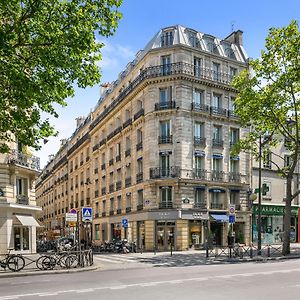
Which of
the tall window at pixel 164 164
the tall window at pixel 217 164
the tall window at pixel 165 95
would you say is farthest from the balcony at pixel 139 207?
the tall window at pixel 165 95

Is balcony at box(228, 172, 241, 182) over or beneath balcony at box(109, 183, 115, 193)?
over

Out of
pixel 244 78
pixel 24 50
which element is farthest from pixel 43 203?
pixel 24 50

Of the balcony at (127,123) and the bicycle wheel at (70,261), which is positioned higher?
the balcony at (127,123)

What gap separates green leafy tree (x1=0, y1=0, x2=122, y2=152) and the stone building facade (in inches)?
484

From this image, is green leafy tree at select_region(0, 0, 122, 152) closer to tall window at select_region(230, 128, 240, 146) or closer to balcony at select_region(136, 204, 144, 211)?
balcony at select_region(136, 204, 144, 211)

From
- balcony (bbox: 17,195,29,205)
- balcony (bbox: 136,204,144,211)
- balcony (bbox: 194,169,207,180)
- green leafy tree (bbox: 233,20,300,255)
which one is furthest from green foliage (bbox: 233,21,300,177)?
balcony (bbox: 17,195,29,205)

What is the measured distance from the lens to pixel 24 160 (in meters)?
28.7

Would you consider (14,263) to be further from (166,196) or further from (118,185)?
(118,185)

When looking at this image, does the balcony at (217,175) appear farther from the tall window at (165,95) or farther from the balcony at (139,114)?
Answer: the balcony at (139,114)

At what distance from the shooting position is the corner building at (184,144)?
105 ft

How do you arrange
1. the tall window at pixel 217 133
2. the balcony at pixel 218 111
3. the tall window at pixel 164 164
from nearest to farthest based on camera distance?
the tall window at pixel 164 164, the balcony at pixel 218 111, the tall window at pixel 217 133

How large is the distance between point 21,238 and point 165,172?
12.1 m

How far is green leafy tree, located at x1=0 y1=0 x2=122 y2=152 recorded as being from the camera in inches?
527

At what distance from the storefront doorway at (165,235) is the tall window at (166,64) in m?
12.5
